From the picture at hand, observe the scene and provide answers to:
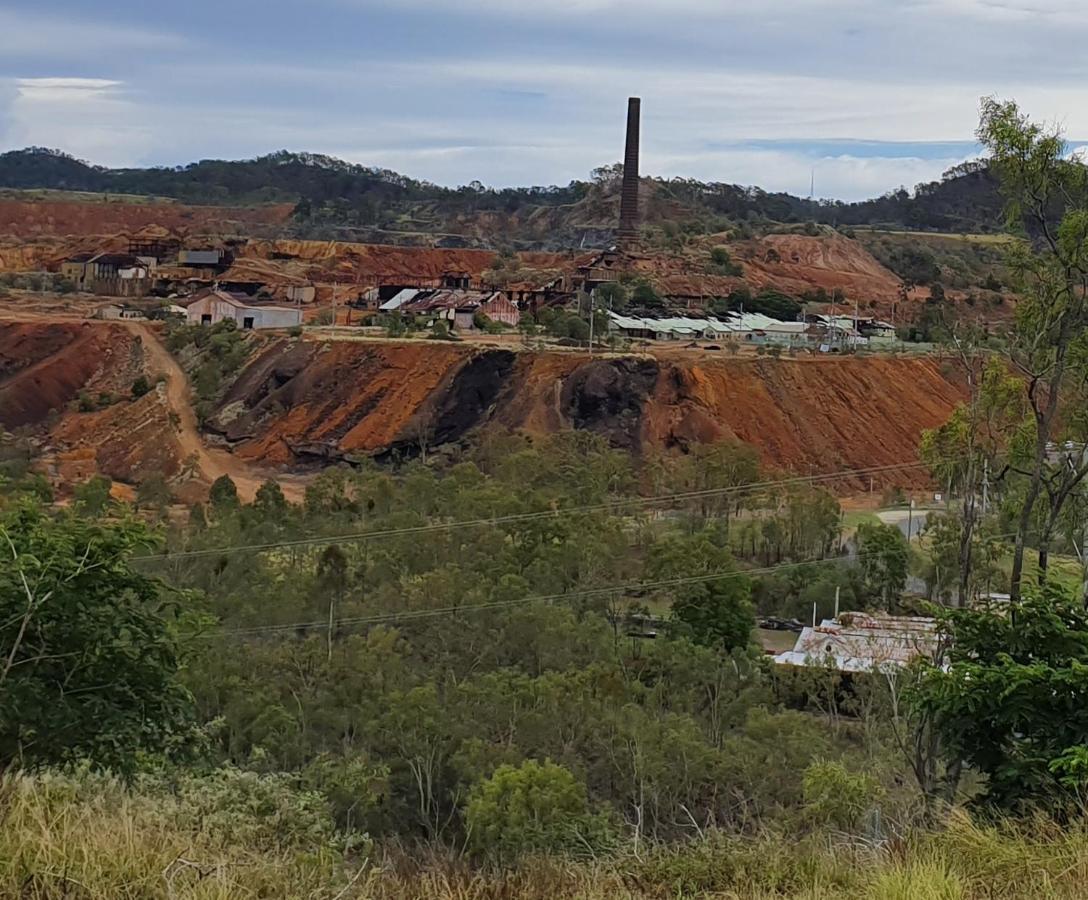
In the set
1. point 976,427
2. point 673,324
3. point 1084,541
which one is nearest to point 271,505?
point 976,427

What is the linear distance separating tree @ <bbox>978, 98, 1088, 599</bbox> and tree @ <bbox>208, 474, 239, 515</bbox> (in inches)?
745

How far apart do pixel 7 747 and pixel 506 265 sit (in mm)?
73194

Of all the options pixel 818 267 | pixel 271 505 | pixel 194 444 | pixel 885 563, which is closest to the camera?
pixel 885 563

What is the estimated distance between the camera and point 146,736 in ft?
24.6

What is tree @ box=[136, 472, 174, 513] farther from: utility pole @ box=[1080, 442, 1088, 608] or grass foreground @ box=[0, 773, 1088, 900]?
grass foreground @ box=[0, 773, 1088, 900]

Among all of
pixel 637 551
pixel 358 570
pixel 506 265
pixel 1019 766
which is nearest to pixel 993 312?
pixel 506 265

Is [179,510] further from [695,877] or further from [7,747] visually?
[695,877]

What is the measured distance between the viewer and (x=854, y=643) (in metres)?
20.1

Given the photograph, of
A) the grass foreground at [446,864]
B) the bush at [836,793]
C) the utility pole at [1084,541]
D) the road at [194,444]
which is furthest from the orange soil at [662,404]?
the grass foreground at [446,864]

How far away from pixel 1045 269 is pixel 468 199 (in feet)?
362

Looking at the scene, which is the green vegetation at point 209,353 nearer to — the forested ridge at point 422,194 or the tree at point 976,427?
the tree at point 976,427

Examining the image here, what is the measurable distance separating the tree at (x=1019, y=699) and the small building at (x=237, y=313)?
4936 centimetres

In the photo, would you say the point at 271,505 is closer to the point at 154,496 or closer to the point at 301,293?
the point at 154,496

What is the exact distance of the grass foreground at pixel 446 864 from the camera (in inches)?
179
